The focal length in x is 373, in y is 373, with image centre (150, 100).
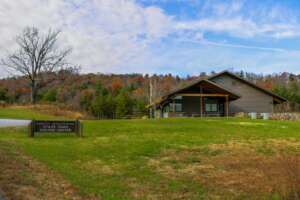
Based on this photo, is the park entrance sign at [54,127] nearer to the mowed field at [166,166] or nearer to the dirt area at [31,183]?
the mowed field at [166,166]

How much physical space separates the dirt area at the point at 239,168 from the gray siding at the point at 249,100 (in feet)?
96.1

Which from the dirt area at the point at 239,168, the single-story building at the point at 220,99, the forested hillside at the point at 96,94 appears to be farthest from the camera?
the forested hillside at the point at 96,94

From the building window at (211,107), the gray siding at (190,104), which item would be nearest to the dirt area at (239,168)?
the gray siding at (190,104)

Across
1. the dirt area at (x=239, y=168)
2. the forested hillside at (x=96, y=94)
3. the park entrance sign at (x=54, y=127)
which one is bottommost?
the dirt area at (x=239, y=168)

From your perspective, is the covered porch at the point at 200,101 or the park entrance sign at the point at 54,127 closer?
the park entrance sign at the point at 54,127

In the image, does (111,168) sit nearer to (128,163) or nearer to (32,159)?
(128,163)

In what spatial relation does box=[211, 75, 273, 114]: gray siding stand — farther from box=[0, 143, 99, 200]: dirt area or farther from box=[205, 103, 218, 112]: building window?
box=[0, 143, 99, 200]: dirt area

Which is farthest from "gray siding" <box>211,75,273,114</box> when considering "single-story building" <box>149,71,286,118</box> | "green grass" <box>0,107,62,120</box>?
"green grass" <box>0,107,62,120</box>

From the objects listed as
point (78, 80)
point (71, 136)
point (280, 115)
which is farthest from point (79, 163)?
point (78, 80)

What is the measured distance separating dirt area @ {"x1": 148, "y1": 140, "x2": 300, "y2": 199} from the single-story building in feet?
81.6

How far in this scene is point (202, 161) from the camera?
10.5m

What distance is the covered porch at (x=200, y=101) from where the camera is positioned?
38.6 metres

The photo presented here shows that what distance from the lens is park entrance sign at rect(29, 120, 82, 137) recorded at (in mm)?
16109

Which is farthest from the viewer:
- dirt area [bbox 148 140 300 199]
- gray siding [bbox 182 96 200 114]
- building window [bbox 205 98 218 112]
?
building window [bbox 205 98 218 112]
